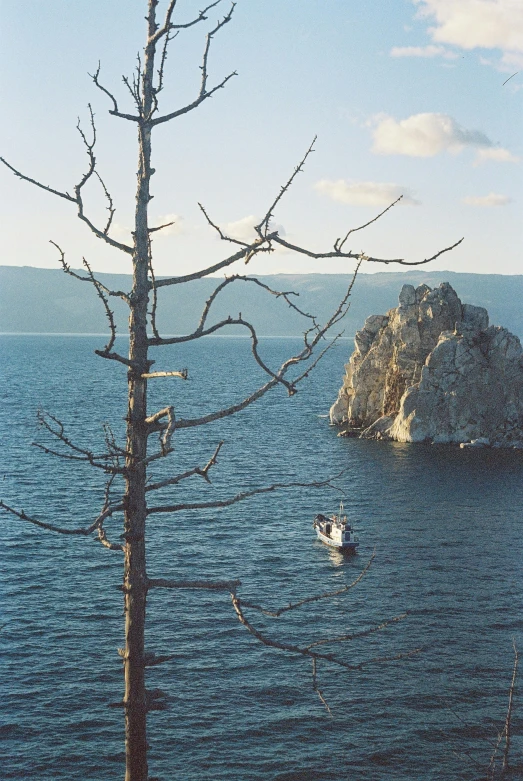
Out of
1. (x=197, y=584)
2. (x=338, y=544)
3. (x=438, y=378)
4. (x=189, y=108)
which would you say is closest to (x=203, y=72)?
(x=189, y=108)

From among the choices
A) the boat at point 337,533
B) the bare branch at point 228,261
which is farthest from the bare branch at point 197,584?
the boat at point 337,533

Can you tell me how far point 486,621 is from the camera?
49156 millimetres

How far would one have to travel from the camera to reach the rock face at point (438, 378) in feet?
367

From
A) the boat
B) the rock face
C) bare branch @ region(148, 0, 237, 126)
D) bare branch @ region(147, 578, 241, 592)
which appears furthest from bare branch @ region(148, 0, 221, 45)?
the rock face

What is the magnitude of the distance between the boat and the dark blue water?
4.28ft

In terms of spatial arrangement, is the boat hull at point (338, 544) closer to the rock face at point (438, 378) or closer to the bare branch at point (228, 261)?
the rock face at point (438, 378)

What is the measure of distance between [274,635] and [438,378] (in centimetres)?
7181

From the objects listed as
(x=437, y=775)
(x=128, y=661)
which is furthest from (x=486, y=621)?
(x=128, y=661)

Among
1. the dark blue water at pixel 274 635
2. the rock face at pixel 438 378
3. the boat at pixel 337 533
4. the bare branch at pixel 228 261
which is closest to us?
the bare branch at pixel 228 261

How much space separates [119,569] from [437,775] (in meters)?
29.4

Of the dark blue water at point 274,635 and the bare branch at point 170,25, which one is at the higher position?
the bare branch at point 170,25

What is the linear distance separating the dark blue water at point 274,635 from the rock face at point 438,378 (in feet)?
77.6

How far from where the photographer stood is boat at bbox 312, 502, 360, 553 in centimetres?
6250

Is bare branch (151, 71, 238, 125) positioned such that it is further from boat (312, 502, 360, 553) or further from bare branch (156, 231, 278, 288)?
boat (312, 502, 360, 553)
